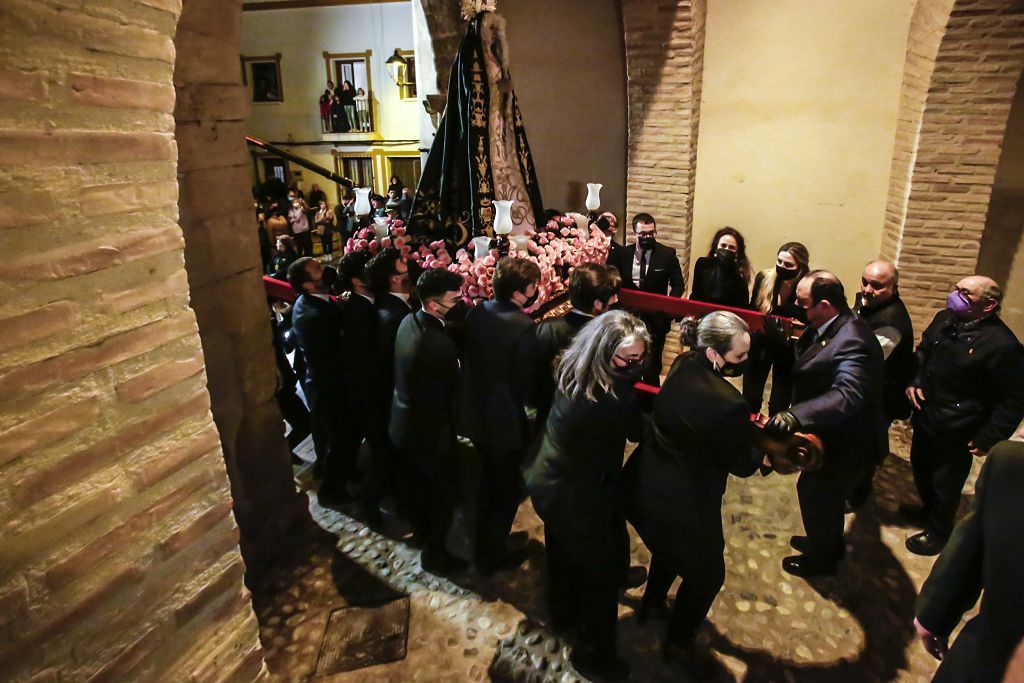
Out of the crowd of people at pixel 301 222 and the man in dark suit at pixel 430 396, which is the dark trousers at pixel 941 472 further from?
the crowd of people at pixel 301 222

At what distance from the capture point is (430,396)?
335 centimetres

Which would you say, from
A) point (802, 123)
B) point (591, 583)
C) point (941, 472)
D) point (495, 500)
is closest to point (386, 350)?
point (495, 500)

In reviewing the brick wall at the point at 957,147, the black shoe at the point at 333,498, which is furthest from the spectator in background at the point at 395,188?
the brick wall at the point at 957,147

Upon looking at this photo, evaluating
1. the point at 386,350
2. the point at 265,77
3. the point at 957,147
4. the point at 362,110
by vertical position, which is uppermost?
the point at 265,77

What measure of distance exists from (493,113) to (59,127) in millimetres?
3640

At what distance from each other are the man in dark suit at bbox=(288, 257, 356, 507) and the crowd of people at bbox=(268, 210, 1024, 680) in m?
0.01

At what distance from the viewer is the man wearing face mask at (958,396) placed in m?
3.40

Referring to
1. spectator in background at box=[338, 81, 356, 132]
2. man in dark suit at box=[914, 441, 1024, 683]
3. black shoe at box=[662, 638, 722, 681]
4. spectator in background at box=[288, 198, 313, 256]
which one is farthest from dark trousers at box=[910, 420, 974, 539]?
spectator in background at box=[338, 81, 356, 132]

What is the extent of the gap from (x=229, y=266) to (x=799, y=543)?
3.50 m

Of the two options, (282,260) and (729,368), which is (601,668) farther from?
(282,260)

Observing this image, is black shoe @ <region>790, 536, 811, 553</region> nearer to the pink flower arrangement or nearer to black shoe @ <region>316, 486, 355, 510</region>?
the pink flower arrangement

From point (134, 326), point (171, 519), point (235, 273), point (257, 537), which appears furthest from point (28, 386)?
point (257, 537)

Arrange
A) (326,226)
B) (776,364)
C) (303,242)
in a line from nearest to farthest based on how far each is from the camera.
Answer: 1. (776,364)
2. (303,242)
3. (326,226)

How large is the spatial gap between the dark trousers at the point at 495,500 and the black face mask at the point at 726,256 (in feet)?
8.38
